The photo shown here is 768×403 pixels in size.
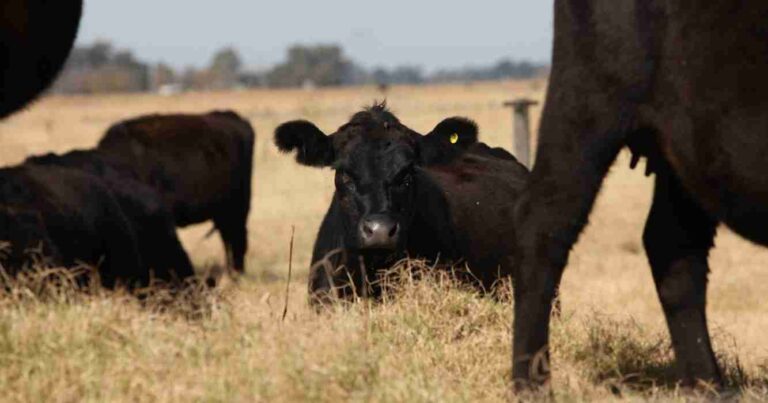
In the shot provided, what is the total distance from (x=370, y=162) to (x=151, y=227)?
9.34ft

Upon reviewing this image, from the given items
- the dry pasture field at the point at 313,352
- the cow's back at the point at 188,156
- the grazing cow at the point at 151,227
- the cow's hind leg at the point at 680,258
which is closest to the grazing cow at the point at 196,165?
the cow's back at the point at 188,156

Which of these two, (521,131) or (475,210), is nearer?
(475,210)

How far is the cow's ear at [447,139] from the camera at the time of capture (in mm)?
9102

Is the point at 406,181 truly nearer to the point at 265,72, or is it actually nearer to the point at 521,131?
the point at 521,131

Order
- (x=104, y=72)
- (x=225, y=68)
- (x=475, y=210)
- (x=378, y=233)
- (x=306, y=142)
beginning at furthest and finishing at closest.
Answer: (x=225, y=68) < (x=104, y=72) < (x=475, y=210) < (x=306, y=142) < (x=378, y=233)

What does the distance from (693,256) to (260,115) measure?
33428mm

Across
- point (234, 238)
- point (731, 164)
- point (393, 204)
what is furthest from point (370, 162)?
point (234, 238)

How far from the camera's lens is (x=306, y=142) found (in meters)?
8.78

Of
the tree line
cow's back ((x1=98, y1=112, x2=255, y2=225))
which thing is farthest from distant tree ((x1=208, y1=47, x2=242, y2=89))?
cow's back ((x1=98, y1=112, x2=255, y2=225))

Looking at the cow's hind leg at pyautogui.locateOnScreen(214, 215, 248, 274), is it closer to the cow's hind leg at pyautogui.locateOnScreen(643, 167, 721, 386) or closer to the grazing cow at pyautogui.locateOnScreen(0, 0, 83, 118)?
the cow's hind leg at pyautogui.locateOnScreen(643, 167, 721, 386)

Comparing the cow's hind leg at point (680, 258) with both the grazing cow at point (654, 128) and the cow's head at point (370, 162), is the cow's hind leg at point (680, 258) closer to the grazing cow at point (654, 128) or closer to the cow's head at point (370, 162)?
the grazing cow at point (654, 128)

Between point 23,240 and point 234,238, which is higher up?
point 23,240

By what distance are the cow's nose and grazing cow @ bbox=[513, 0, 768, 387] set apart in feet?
7.75

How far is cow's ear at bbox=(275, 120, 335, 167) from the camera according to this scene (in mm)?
8758
